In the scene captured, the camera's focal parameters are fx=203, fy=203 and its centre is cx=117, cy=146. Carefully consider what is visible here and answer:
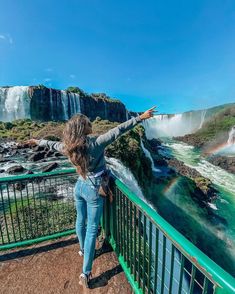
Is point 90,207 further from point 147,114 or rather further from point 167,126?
point 167,126

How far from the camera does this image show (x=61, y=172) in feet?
12.0

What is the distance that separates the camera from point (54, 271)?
308 cm

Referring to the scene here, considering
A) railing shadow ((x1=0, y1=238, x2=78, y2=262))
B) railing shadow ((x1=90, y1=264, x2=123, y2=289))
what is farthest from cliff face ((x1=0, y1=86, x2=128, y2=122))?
railing shadow ((x1=90, y1=264, x2=123, y2=289))

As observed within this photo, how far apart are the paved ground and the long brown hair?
177 cm

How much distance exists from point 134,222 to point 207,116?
93112 mm

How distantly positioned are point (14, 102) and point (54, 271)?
148ft

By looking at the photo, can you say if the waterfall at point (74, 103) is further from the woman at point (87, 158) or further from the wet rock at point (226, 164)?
the woman at point (87, 158)

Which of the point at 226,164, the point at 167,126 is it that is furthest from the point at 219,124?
the point at 226,164

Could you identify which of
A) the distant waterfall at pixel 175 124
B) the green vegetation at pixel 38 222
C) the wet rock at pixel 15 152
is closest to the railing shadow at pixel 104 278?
the green vegetation at pixel 38 222

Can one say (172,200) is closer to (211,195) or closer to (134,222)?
(211,195)

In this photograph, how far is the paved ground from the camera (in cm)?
277

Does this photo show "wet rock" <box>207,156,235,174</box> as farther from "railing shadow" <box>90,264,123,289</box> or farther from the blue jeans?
the blue jeans

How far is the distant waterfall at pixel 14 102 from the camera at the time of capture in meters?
40.1

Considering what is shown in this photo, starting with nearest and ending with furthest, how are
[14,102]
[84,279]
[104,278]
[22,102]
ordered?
1. [84,279]
2. [104,278]
3. [14,102]
4. [22,102]
